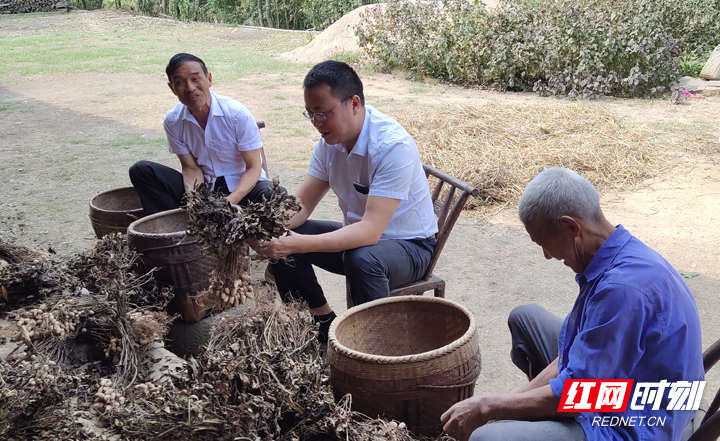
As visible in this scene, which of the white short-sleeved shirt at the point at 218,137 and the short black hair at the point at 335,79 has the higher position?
the short black hair at the point at 335,79

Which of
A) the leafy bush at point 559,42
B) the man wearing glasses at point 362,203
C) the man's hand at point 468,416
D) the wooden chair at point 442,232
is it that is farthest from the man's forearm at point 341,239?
the leafy bush at point 559,42

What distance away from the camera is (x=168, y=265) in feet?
9.76

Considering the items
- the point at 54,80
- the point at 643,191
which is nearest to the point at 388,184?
the point at 643,191

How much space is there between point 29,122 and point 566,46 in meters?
8.15

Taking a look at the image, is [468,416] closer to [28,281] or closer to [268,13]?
[28,281]

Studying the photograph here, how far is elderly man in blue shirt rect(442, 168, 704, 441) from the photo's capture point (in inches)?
66.1

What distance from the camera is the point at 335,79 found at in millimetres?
2725

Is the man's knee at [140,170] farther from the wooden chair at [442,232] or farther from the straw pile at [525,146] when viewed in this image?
the straw pile at [525,146]

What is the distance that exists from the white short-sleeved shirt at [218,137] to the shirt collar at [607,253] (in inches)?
98.7

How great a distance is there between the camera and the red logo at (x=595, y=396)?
1.72 metres

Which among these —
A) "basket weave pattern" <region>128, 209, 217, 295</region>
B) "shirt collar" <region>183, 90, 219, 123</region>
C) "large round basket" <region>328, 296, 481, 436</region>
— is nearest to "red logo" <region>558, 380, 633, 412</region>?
"large round basket" <region>328, 296, 481, 436</region>

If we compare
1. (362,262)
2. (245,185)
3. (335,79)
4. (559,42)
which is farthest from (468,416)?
(559,42)

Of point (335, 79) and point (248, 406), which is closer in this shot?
point (248, 406)

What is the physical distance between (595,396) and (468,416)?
16.3 inches
